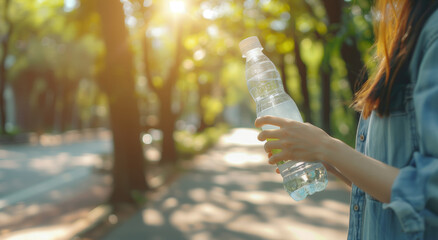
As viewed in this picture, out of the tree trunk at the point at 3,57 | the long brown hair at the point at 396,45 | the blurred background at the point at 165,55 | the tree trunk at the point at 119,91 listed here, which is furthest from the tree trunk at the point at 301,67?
the tree trunk at the point at 3,57

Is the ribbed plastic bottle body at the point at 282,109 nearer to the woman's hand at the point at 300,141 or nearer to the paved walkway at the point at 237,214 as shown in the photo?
the woman's hand at the point at 300,141

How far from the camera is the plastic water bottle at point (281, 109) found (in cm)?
231

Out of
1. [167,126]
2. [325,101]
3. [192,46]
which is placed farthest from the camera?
[167,126]

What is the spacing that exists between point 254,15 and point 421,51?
13.7 m

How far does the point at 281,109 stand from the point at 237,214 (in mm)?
7015

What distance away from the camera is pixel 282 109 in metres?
2.36

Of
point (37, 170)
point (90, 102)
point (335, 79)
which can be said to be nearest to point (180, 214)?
point (37, 170)

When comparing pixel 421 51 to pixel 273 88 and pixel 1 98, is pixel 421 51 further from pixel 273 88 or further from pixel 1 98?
pixel 1 98

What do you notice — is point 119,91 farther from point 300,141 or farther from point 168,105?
point 168,105

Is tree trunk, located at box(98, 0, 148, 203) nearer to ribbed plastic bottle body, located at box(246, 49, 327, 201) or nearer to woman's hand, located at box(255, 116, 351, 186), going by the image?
ribbed plastic bottle body, located at box(246, 49, 327, 201)

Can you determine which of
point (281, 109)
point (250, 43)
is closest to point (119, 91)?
point (281, 109)

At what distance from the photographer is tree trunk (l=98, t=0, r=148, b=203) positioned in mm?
9883

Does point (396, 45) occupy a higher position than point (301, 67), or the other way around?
point (301, 67)

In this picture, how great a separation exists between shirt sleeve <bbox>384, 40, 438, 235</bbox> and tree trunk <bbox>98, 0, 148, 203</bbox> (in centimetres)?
903
